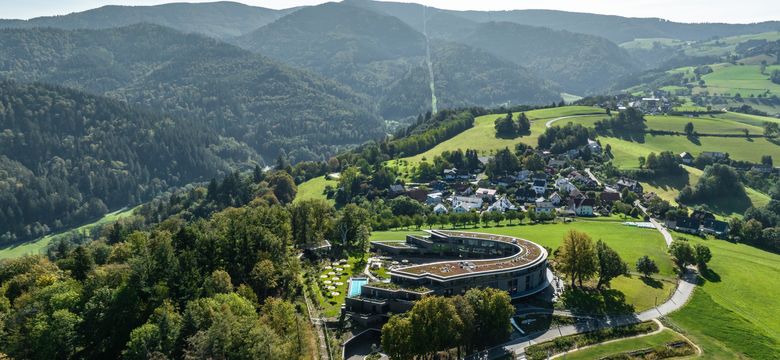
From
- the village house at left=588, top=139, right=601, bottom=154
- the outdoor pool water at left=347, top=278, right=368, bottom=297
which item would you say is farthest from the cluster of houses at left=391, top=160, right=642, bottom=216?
the outdoor pool water at left=347, top=278, right=368, bottom=297

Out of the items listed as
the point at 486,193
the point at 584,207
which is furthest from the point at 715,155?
the point at 486,193

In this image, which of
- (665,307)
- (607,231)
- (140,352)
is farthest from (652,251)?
(140,352)

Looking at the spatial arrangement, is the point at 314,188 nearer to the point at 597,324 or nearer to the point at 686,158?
the point at 597,324

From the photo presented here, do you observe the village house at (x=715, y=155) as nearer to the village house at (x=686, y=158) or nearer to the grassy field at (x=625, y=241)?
the village house at (x=686, y=158)

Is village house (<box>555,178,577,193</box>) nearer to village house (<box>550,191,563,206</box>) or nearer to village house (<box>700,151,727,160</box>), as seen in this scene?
village house (<box>550,191,563,206</box>)

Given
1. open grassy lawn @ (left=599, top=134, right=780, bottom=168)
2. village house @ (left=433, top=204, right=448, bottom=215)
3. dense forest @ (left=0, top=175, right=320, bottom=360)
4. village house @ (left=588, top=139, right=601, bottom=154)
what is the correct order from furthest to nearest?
village house @ (left=588, top=139, right=601, bottom=154), open grassy lawn @ (left=599, top=134, right=780, bottom=168), village house @ (left=433, top=204, right=448, bottom=215), dense forest @ (left=0, top=175, right=320, bottom=360)

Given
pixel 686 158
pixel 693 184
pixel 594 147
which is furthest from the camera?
pixel 594 147
